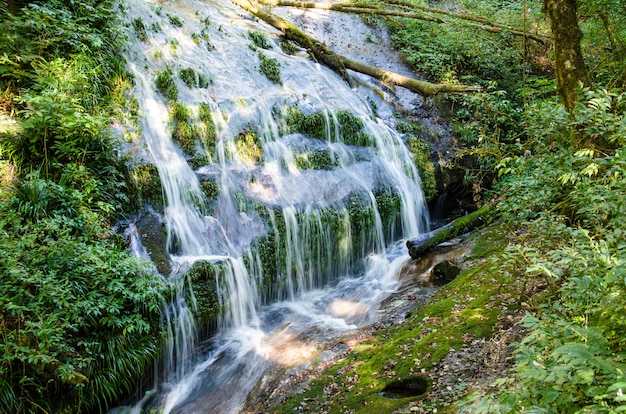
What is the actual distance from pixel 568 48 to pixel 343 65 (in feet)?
24.0

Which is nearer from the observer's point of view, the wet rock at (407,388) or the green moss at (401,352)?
the wet rock at (407,388)

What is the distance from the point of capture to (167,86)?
8.34 m

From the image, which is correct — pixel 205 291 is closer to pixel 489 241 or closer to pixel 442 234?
pixel 442 234

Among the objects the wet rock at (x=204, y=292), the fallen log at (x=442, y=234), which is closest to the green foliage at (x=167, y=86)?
the wet rock at (x=204, y=292)

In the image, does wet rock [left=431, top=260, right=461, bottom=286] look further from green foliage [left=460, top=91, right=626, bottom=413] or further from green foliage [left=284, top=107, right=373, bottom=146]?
green foliage [left=284, top=107, right=373, bottom=146]

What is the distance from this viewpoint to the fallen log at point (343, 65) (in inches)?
465

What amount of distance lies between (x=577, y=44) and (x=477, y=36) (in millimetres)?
8758

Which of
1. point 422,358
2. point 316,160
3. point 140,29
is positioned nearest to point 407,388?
point 422,358

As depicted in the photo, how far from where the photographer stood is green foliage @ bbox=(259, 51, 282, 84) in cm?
1032

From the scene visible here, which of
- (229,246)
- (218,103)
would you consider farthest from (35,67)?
(229,246)

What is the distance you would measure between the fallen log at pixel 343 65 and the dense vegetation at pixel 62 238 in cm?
667

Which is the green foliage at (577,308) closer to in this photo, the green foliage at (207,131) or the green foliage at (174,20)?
→ the green foliage at (207,131)

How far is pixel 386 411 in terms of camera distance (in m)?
3.96

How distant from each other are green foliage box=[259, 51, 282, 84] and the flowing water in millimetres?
137
